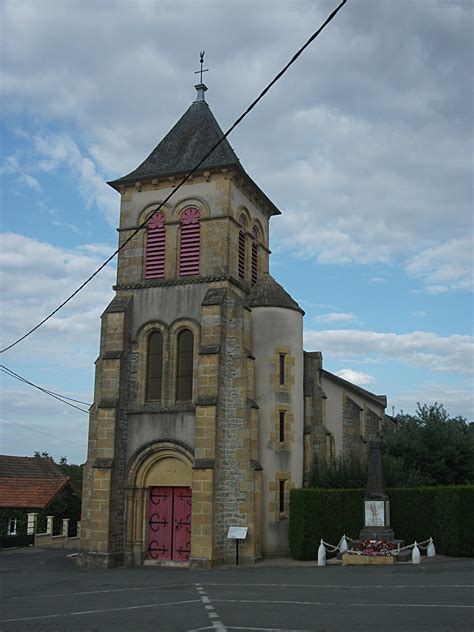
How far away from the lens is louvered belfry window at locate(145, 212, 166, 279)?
1021 inches

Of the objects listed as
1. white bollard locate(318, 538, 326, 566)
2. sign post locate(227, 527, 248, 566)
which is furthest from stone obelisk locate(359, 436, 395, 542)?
sign post locate(227, 527, 248, 566)

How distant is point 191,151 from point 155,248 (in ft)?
13.7

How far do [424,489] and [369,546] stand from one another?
323cm

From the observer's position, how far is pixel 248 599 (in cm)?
1445

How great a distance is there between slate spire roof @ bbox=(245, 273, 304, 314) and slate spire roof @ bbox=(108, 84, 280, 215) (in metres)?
4.01

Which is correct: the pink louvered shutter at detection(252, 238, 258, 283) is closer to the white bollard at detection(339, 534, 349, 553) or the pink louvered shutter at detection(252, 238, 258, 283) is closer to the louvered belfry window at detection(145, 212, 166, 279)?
the louvered belfry window at detection(145, 212, 166, 279)

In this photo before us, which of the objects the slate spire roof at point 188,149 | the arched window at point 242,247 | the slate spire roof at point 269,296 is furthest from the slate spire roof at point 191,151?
the slate spire roof at point 269,296

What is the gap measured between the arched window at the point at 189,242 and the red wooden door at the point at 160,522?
7993 mm

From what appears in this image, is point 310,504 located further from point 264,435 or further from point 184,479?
point 184,479

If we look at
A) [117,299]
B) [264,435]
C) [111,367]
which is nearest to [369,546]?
[264,435]

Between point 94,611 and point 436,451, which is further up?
point 436,451

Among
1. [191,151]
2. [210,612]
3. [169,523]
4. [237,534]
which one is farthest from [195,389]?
[210,612]

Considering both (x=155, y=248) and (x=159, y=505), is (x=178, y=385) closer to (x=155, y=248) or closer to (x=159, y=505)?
(x=159, y=505)

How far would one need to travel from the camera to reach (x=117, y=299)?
2577 cm
